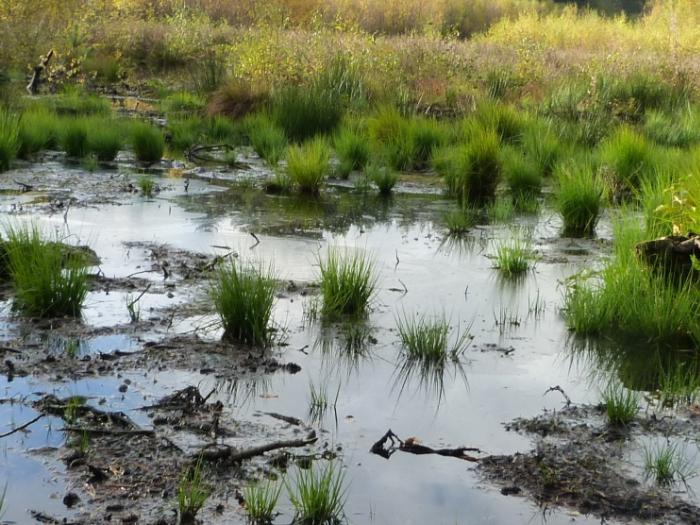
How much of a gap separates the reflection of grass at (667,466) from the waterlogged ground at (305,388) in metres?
0.05

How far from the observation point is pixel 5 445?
3934 mm

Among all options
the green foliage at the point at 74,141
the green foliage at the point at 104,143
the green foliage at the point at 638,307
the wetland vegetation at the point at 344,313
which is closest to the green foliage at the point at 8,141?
the wetland vegetation at the point at 344,313

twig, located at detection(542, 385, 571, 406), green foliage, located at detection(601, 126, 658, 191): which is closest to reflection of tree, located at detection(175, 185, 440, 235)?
green foliage, located at detection(601, 126, 658, 191)

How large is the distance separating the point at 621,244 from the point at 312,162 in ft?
13.7

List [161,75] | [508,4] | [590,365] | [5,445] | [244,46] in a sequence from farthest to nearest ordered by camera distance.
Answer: [508,4], [161,75], [244,46], [590,365], [5,445]

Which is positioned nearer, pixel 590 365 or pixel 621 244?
pixel 590 365

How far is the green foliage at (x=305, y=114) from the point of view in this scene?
41.6 ft

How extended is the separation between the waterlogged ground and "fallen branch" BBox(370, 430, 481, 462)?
0.03 meters

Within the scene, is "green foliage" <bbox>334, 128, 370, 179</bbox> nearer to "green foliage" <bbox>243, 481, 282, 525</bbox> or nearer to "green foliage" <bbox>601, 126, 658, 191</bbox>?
"green foliage" <bbox>601, 126, 658, 191</bbox>

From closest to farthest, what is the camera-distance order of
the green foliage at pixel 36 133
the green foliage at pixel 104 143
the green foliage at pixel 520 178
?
the green foliage at pixel 520 178, the green foliage at pixel 36 133, the green foliage at pixel 104 143

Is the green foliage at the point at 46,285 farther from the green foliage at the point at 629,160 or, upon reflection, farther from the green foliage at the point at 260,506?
the green foliage at the point at 629,160

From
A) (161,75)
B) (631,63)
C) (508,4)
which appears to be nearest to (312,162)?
(631,63)

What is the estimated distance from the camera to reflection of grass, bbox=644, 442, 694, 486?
12.8 feet

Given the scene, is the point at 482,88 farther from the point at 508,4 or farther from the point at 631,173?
the point at 508,4
